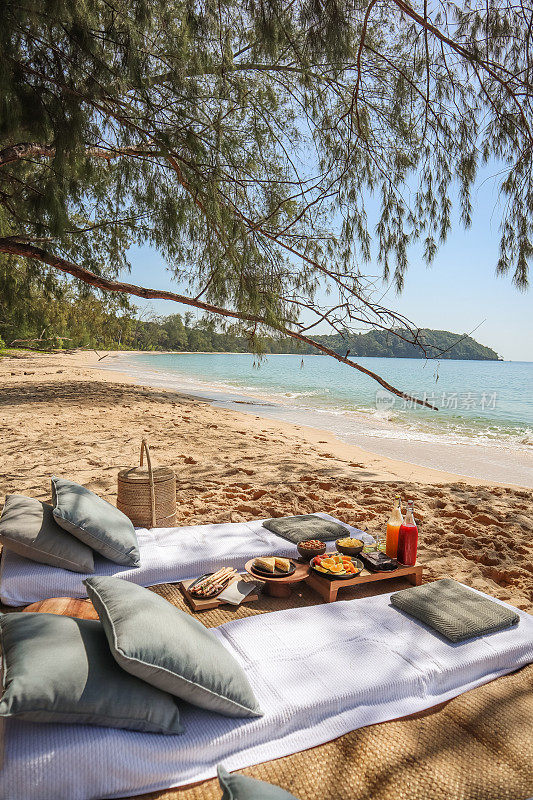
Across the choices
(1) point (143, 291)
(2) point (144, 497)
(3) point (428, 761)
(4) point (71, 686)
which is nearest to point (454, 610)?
(3) point (428, 761)

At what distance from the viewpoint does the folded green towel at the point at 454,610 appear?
174cm

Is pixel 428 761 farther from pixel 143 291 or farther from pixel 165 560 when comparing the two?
pixel 143 291

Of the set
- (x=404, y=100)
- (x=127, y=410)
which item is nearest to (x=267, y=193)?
(x=404, y=100)

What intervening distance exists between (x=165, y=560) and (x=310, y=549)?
0.64 m

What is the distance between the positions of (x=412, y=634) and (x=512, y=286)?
1.95 meters

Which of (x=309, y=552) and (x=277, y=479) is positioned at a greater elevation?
(x=309, y=552)

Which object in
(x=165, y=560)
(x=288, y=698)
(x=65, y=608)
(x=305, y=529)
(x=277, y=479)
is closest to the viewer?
(x=288, y=698)

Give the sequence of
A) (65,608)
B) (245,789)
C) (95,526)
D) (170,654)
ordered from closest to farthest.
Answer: (245,789) < (170,654) < (65,608) < (95,526)

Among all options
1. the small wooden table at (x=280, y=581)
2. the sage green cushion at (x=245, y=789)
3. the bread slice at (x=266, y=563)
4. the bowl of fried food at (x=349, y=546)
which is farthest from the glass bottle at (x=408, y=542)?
the sage green cushion at (x=245, y=789)

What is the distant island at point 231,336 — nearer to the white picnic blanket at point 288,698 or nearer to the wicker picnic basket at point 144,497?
the wicker picnic basket at point 144,497

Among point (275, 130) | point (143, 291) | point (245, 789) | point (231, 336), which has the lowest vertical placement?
point (245, 789)

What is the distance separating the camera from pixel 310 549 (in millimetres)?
2281

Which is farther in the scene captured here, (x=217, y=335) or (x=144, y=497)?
(x=217, y=335)

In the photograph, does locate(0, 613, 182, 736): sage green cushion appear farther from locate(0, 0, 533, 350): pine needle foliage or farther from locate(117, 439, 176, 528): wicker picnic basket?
locate(0, 0, 533, 350): pine needle foliage
